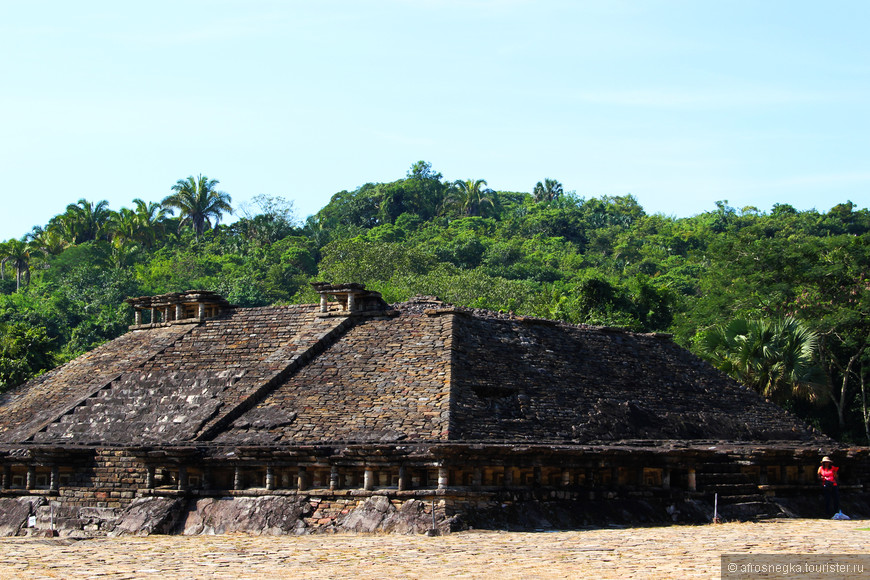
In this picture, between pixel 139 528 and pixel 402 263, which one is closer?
pixel 139 528

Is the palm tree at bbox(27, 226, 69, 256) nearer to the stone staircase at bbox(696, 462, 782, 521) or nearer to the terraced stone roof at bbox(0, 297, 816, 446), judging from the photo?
the terraced stone roof at bbox(0, 297, 816, 446)

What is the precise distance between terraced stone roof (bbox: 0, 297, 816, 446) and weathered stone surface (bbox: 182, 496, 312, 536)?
1.33 meters

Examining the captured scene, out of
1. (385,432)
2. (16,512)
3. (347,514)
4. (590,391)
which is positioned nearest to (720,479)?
(590,391)

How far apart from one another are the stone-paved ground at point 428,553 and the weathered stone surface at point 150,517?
1207mm

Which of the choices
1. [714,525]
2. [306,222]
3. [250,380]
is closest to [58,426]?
[250,380]

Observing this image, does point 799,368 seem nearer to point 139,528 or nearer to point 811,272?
point 811,272

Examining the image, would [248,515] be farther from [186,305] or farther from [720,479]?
[186,305]

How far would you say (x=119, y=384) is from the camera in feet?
82.8

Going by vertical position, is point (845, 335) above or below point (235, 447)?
above

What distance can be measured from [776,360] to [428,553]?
20.3 meters

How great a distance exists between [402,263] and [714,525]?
4358 centimetres

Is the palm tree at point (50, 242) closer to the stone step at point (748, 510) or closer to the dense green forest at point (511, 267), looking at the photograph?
the dense green forest at point (511, 267)

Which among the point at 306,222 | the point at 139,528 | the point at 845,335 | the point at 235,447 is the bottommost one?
the point at 139,528

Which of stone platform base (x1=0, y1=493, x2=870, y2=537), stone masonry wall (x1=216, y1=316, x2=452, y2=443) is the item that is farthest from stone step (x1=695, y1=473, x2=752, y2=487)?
stone masonry wall (x1=216, y1=316, x2=452, y2=443)
